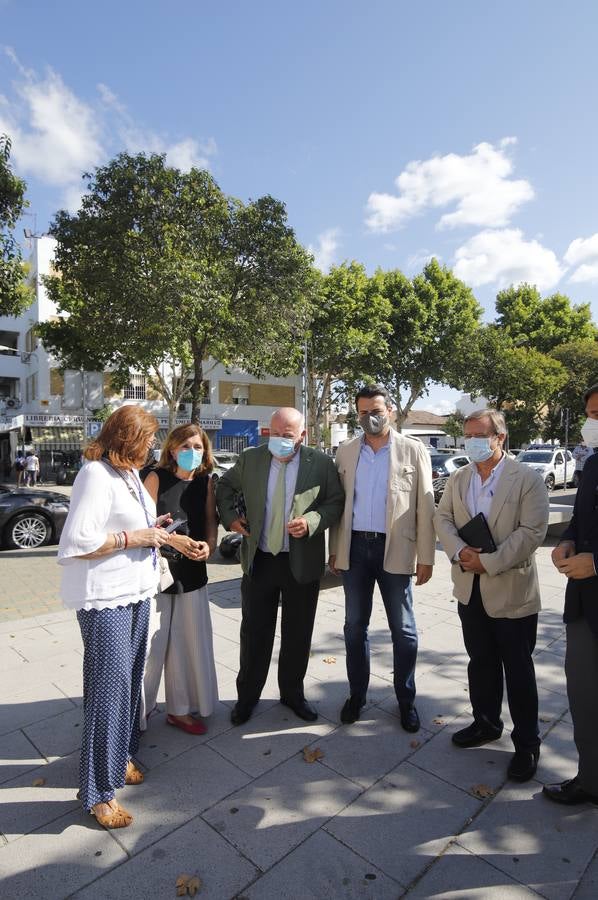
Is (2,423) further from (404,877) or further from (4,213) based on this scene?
(404,877)

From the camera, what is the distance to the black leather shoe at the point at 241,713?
3236 mm

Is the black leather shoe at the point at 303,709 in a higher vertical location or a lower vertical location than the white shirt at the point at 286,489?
lower

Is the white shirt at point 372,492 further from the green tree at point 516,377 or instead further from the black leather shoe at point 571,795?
the green tree at point 516,377

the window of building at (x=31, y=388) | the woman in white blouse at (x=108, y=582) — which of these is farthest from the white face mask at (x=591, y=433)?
the window of building at (x=31, y=388)

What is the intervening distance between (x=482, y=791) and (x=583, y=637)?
932 mm

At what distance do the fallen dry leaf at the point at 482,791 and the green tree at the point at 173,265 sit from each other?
1534 cm

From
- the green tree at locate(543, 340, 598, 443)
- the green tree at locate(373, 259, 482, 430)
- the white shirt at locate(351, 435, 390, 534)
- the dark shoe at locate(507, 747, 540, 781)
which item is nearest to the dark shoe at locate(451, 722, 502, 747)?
the dark shoe at locate(507, 747, 540, 781)

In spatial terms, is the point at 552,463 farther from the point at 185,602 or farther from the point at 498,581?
the point at 185,602

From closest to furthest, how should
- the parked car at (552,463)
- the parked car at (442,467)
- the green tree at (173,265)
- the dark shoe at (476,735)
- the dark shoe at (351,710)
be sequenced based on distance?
1. the dark shoe at (476,735)
2. the dark shoe at (351,710)
3. the parked car at (442,467)
4. the green tree at (173,265)
5. the parked car at (552,463)

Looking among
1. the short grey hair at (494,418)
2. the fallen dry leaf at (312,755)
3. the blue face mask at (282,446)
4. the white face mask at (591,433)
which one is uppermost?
the short grey hair at (494,418)

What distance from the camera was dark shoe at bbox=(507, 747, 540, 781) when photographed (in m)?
2.65

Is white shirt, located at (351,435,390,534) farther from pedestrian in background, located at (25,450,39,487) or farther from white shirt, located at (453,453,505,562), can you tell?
pedestrian in background, located at (25,450,39,487)

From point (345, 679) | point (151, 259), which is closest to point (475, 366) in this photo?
point (151, 259)

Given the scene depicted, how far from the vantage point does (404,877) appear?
2.07m
